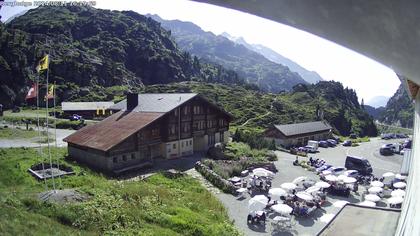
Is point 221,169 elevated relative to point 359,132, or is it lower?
elevated

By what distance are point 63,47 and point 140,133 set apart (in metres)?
113

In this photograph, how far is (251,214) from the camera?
22328 millimetres

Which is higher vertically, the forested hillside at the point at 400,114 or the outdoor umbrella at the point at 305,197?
the outdoor umbrella at the point at 305,197

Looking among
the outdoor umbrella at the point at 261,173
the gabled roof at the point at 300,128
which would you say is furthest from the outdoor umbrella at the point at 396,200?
the gabled roof at the point at 300,128

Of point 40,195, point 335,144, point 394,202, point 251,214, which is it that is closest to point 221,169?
point 251,214

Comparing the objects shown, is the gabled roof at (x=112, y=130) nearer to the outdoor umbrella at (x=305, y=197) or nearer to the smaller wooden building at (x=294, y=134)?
the outdoor umbrella at (x=305, y=197)

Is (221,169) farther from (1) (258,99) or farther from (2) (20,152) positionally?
(1) (258,99)

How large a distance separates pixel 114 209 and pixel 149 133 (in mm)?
16005

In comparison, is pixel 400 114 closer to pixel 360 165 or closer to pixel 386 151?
pixel 386 151

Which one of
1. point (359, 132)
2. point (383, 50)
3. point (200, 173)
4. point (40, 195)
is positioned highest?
point (383, 50)

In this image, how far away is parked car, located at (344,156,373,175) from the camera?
3818 centimetres

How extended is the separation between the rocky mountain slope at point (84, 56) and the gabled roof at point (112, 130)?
58.6 meters

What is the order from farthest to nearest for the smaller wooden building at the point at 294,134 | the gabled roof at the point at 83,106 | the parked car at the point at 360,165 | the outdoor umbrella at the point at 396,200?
the gabled roof at the point at 83,106 < the smaller wooden building at the point at 294,134 < the parked car at the point at 360,165 < the outdoor umbrella at the point at 396,200

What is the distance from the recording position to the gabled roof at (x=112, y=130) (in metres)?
31.0
